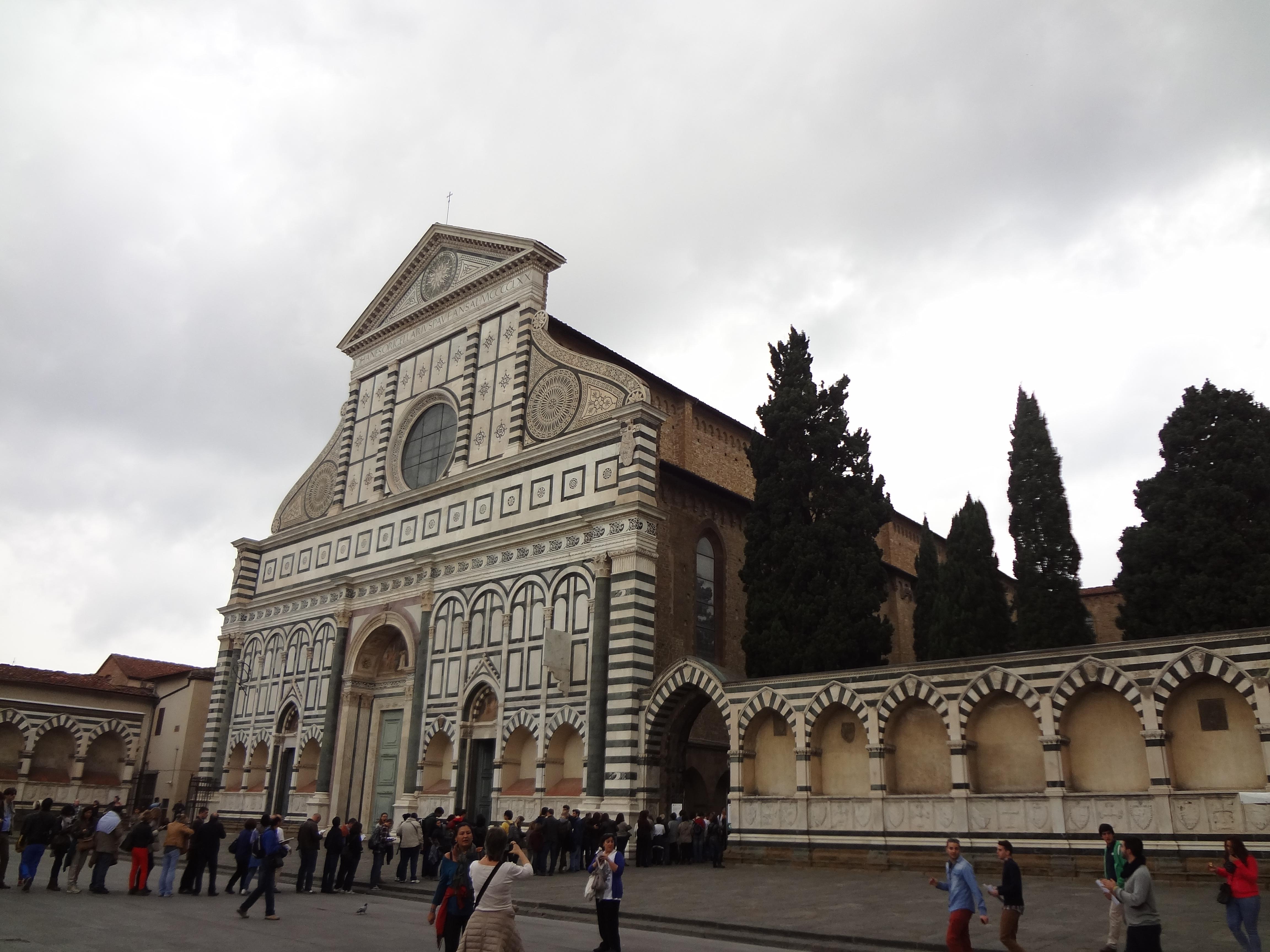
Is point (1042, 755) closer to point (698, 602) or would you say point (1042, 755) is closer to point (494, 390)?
point (698, 602)

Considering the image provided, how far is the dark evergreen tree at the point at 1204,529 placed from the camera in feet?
68.1

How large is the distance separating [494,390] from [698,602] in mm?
8916

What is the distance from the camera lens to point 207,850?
1545cm

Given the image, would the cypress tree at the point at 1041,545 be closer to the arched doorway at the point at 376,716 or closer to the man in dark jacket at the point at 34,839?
the arched doorway at the point at 376,716

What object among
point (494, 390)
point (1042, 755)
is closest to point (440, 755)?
point (494, 390)

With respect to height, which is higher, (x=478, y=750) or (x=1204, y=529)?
(x=1204, y=529)

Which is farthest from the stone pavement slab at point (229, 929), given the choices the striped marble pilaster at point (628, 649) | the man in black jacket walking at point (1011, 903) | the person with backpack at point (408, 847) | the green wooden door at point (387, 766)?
the green wooden door at point (387, 766)

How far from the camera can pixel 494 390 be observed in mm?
29000

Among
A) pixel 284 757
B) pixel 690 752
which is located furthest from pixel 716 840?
pixel 284 757

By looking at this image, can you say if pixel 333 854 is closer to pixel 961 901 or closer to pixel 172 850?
pixel 172 850

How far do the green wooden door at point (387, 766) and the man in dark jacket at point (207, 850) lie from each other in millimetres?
12073

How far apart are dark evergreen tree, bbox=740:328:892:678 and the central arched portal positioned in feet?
6.18

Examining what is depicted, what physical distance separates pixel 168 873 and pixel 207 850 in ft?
2.32

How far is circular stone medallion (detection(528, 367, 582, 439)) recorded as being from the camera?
26.4m
